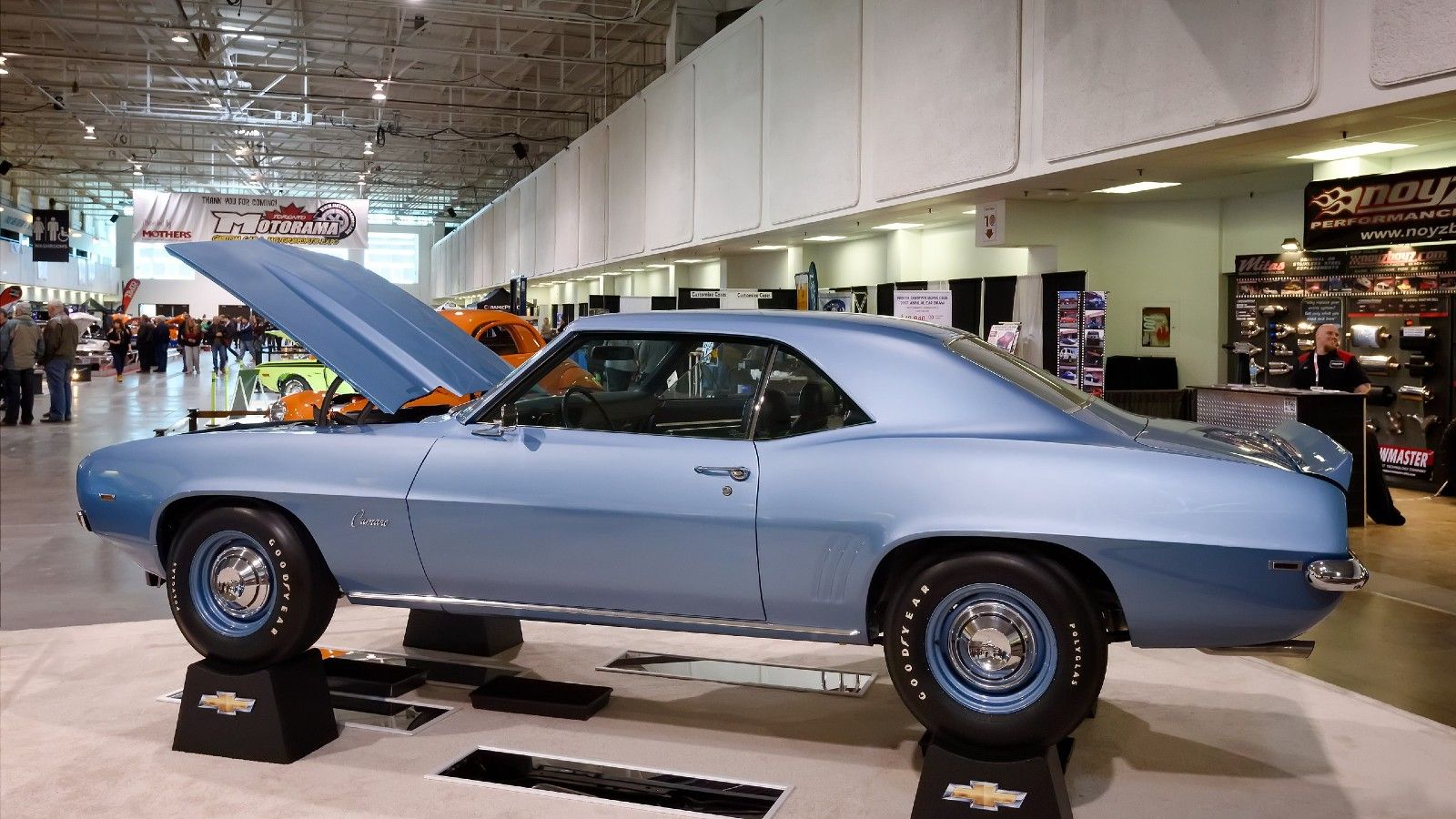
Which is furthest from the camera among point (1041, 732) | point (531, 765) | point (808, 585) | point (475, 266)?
point (475, 266)

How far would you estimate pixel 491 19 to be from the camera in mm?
20938

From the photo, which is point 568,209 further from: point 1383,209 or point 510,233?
point 1383,209

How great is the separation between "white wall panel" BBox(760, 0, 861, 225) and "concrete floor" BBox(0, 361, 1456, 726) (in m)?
6.43

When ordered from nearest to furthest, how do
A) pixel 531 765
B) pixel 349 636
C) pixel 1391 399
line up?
pixel 531 765
pixel 349 636
pixel 1391 399

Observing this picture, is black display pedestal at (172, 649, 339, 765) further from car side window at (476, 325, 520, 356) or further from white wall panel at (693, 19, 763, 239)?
white wall panel at (693, 19, 763, 239)

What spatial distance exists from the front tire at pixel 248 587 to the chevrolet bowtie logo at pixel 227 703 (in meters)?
0.13

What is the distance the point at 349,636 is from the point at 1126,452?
3817 millimetres

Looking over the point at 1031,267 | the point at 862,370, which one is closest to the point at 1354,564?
the point at 862,370

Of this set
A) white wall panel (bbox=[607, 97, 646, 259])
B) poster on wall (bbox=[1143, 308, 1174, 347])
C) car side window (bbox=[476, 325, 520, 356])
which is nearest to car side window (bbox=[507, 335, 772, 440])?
car side window (bbox=[476, 325, 520, 356])

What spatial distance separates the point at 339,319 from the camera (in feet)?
14.0

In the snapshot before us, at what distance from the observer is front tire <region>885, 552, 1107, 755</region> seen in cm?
322

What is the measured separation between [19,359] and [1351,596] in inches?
669

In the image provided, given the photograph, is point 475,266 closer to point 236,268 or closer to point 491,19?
point 491,19

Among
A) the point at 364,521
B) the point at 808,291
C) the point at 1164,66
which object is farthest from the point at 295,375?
the point at 364,521
